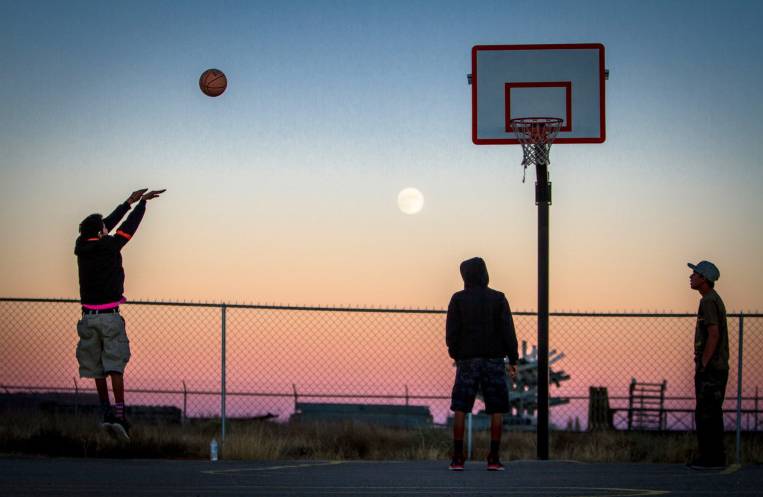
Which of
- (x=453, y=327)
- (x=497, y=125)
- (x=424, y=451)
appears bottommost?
(x=424, y=451)

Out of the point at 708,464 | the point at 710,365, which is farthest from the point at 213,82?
the point at 708,464

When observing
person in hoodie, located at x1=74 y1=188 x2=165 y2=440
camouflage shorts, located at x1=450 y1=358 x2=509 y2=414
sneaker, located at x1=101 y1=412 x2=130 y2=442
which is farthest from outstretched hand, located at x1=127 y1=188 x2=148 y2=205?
camouflage shorts, located at x1=450 y1=358 x2=509 y2=414

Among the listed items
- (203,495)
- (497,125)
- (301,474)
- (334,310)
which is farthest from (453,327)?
(497,125)

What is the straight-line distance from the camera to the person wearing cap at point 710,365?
12102 mm

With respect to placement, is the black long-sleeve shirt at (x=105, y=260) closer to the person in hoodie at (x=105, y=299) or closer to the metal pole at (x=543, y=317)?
the person in hoodie at (x=105, y=299)

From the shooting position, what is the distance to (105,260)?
1267 cm

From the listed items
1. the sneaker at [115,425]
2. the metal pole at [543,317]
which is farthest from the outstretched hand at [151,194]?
the metal pole at [543,317]

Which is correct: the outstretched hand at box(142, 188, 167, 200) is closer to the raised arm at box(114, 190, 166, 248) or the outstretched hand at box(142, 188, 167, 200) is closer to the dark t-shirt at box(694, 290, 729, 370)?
the raised arm at box(114, 190, 166, 248)

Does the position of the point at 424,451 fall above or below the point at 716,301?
below

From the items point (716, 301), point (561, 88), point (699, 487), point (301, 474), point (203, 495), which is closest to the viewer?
point (203, 495)

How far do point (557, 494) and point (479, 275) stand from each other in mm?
2821

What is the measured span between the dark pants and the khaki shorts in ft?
17.9

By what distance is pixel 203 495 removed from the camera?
898 centimetres

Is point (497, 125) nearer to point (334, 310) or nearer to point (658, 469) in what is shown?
point (334, 310)
